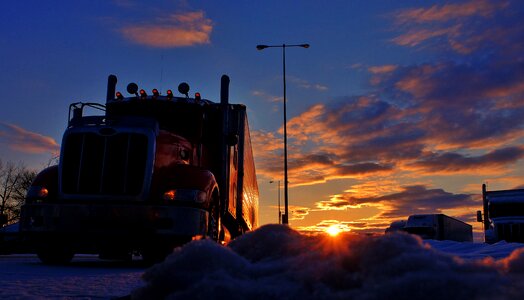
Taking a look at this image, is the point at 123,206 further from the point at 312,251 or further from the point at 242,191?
the point at 312,251

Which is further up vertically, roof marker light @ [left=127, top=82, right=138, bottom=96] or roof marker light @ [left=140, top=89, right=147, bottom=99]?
roof marker light @ [left=127, top=82, right=138, bottom=96]

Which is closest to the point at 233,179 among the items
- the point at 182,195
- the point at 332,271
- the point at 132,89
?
the point at 182,195

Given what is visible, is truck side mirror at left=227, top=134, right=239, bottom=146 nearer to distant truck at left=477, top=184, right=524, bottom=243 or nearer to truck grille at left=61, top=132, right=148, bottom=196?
truck grille at left=61, top=132, right=148, bottom=196

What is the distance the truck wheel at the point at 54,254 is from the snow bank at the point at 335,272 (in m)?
7.54

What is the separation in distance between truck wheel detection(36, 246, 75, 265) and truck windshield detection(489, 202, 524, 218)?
19.2 m

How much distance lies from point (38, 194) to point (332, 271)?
7825 mm

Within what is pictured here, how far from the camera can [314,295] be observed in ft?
8.18

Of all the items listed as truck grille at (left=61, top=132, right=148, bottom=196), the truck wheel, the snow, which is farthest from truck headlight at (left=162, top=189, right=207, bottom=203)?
the snow

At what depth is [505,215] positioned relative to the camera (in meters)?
23.6

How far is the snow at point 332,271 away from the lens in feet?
7.27

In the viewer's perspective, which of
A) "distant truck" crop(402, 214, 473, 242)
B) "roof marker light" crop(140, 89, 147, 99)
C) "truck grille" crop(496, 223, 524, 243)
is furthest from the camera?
"distant truck" crop(402, 214, 473, 242)

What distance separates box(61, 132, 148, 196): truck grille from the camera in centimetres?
922

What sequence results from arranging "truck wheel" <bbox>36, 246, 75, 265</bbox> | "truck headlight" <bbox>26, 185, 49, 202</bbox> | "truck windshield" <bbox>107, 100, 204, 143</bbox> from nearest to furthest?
"truck headlight" <bbox>26, 185, 49, 202</bbox> → "truck wheel" <bbox>36, 246, 75, 265</bbox> → "truck windshield" <bbox>107, 100, 204, 143</bbox>

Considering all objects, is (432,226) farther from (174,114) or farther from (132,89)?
(132,89)
